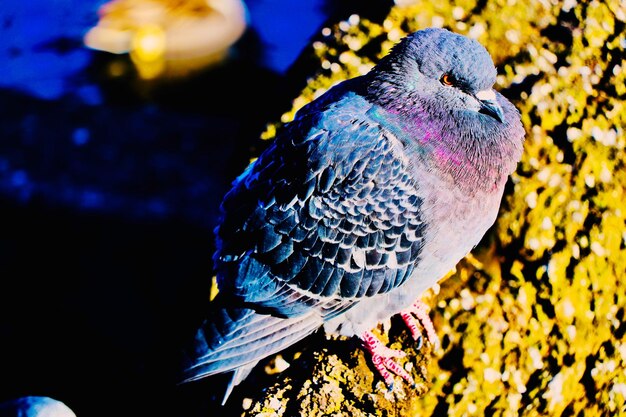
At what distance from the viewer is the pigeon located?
304cm

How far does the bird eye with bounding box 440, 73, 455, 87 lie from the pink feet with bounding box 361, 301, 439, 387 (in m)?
1.43

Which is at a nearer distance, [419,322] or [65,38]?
[419,322]

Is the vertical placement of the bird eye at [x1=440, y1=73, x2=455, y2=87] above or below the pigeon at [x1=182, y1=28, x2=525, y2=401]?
above

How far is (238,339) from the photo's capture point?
322 centimetres

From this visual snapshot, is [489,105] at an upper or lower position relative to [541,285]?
upper

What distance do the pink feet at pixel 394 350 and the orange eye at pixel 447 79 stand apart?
1431mm

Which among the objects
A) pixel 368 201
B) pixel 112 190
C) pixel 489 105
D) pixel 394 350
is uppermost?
pixel 489 105

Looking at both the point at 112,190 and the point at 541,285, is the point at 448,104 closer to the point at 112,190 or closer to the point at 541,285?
the point at 541,285

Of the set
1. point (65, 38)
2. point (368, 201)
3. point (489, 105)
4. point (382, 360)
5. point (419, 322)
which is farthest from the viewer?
point (65, 38)

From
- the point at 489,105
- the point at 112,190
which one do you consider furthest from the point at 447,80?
the point at 112,190

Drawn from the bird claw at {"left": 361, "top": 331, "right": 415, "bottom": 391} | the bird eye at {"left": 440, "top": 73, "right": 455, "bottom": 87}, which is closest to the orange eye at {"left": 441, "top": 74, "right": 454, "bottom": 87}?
the bird eye at {"left": 440, "top": 73, "right": 455, "bottom": 87}

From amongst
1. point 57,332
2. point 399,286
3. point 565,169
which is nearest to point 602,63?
point 565,169

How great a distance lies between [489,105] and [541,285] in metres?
1.33

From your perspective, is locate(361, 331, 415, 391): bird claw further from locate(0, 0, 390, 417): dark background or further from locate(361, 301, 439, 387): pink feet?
locate(0, 0, 390, 417): dark background
